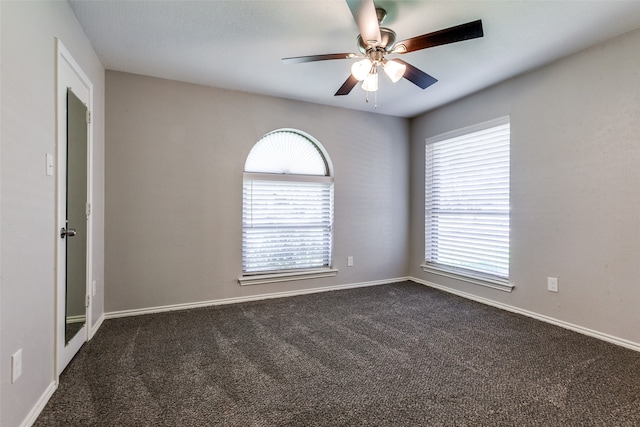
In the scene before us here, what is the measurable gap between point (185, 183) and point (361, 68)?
2156mm

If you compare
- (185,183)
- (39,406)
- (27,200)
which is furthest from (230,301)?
(27,200)

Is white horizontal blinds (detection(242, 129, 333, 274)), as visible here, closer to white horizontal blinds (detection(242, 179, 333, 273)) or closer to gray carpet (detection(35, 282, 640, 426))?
white horizontal blinds (detection(242, 179, 333, 273))

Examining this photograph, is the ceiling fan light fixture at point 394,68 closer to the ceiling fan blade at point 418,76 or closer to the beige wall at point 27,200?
the ceiling fan blade at point 418,76

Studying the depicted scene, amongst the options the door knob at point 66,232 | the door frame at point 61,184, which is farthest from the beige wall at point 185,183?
the door knob at point 66,232

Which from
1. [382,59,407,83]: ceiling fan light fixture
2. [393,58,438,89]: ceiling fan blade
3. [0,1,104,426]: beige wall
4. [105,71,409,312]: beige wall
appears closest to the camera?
[0,1,104,426]: beige wall

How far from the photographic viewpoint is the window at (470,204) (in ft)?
10.8

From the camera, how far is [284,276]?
3.72 metres

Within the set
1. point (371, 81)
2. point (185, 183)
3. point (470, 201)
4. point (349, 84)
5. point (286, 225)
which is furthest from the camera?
point (286, 225)

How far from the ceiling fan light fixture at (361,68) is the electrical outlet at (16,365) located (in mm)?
2403

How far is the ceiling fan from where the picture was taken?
67.9 inches

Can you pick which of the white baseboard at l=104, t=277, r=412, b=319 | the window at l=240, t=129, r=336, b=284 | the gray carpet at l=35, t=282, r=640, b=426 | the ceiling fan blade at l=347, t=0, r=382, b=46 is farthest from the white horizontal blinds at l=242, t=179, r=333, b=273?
the ceiling fan blade at l=347, t=0, r=382, b=46

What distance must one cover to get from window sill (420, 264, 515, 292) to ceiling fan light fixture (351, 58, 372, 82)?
8.40 ft

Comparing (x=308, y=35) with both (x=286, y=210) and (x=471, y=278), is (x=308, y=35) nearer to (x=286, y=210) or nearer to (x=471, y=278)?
(x=286, y=210)

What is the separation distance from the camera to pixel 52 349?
5.88 ft
